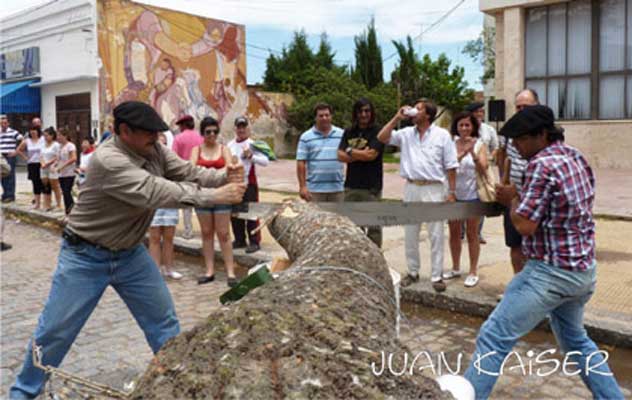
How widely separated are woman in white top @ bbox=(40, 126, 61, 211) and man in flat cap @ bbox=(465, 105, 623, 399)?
10.8 m

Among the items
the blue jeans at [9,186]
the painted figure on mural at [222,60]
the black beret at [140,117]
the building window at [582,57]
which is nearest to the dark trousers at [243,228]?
the black beret at [140,117]

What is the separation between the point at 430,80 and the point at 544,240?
3730 centimetres

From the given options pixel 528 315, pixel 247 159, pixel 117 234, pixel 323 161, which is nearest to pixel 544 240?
pixel 528 315

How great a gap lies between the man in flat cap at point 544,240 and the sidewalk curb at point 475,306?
155cm

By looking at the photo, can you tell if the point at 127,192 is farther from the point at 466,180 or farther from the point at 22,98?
the point at 22,98

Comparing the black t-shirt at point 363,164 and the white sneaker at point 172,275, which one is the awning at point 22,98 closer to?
the white sneaker at point 172,275

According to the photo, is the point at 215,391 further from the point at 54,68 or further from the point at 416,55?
the point at 416,55

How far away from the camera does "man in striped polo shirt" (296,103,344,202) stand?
699 cm

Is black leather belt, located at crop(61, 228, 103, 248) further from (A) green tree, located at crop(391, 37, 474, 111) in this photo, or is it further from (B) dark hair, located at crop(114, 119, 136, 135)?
(A) green tree, located at crop(391, 37, 474, 111)

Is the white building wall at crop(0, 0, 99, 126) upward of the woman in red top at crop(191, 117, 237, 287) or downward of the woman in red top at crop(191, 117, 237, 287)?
upward

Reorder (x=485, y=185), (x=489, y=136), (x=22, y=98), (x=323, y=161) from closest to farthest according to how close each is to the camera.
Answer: (x=485, y=185), (x=323, y=161), (x=489, y=136), (x=22, y=98)

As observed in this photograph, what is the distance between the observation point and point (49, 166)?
1270cm

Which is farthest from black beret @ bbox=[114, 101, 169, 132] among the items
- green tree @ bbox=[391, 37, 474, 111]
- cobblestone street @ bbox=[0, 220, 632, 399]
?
green tree @ bbox=[391, 37, 474, 111]

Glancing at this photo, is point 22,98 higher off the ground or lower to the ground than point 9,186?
higher
